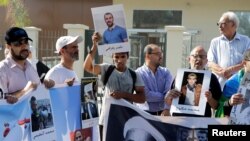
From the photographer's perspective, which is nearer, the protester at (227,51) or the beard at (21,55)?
the beard at (21,55)

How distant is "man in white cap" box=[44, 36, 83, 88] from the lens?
557 centimetres

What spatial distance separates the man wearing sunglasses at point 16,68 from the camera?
4.94m

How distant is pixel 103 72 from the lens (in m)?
5.78

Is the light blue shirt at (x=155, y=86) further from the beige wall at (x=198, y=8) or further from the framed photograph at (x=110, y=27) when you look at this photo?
the beige wall at (x=198, y=8)

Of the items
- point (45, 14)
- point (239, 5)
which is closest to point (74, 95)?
point (239, 5)

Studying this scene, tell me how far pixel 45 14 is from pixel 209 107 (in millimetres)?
17186

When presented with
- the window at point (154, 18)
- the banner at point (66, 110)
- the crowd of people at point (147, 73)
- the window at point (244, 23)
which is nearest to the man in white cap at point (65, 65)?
the crowd of people at point (147, 73)

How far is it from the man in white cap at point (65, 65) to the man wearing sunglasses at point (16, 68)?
0.48 metres

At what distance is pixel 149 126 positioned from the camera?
534cm

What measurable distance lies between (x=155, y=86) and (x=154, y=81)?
7cm

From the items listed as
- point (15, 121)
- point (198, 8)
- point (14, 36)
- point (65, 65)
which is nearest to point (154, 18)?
point (198, 8)

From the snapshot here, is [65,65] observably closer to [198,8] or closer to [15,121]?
[15,121]

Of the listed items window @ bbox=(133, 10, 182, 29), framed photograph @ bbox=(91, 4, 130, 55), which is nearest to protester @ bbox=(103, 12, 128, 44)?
framed photograph @ bbox=(91, 4, 130, 55)

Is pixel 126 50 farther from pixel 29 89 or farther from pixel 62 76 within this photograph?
pixel 29 89
